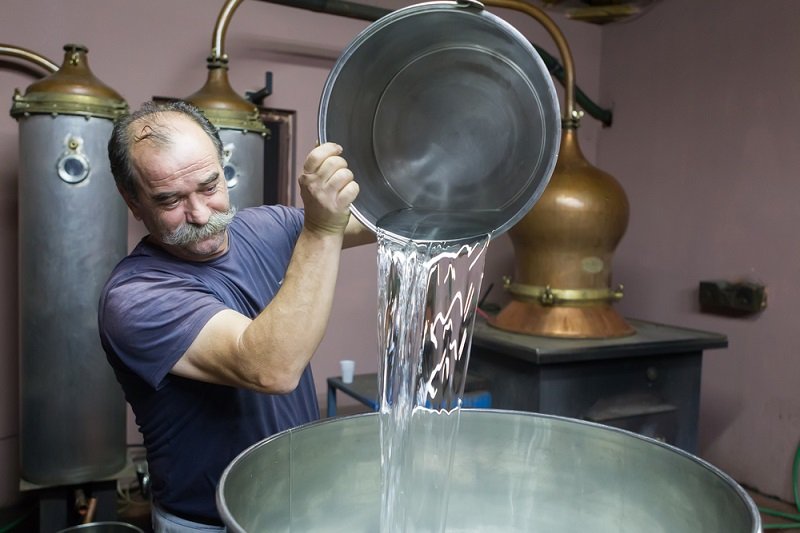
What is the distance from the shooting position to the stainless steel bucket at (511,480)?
77 centimetres

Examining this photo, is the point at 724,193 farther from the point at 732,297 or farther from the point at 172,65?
the point at 172,65

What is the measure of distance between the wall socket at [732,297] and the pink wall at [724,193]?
0.10ft

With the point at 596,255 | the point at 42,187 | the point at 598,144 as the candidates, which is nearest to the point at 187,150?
the point at 42,187

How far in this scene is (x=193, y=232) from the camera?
110cm

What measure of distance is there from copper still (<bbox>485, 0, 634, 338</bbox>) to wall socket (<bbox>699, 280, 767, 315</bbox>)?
24.4 inches

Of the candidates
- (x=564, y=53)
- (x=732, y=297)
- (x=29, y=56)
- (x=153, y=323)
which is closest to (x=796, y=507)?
(x=732, y=297)

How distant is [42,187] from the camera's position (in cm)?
177

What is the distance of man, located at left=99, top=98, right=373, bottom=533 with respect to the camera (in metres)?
0.91

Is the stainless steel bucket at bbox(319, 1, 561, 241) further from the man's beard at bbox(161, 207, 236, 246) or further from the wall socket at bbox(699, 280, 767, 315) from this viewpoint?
the wall socket at bbox(699, 280, 767, 315)

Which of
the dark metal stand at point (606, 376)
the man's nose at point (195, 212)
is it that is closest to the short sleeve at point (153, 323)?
the man's nose at point (195, 212)

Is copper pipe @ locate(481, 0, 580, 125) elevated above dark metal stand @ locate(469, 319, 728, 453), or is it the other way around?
copper pipe @ locate(481, 0, 580, 125)

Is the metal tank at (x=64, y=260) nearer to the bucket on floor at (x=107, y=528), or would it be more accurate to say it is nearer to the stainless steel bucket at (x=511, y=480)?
the bucket on floor at (x=107, y=528)

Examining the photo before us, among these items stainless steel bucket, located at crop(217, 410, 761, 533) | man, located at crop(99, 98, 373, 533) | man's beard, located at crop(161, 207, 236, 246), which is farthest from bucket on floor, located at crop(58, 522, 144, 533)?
stainless steel bucket, located at crop(217, 410, 761, 533)

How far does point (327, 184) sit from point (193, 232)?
1.09ft
